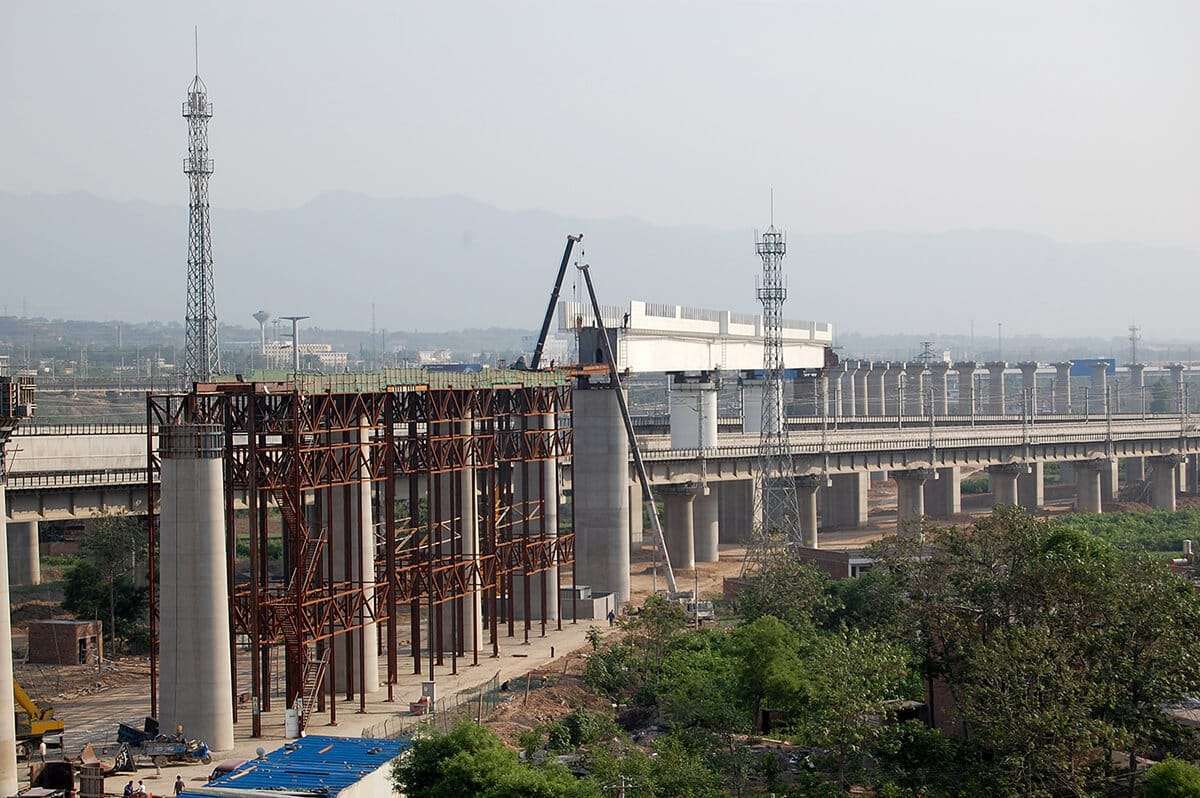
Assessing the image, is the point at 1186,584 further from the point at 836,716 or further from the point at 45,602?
the point at 45,602

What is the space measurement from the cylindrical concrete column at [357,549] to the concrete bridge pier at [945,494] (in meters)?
72.6

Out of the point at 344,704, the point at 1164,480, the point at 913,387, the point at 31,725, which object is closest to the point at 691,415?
the point at 1164,480

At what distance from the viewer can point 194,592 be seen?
44.6 meters

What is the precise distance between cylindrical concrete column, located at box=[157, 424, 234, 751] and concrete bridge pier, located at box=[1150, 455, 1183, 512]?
3880 inches

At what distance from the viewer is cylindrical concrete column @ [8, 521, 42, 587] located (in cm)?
8831

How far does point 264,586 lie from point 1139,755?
23584 millimetres

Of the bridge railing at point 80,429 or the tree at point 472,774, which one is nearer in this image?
the tree at point 472,774

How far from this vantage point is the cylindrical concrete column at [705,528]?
98188 mm

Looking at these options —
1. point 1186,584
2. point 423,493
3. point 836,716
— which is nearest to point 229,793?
point 836,716

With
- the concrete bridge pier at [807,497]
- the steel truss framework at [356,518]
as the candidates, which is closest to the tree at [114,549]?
the steel truss framework at [356,518]

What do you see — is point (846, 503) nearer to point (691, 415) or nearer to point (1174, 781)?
point (691, 415)

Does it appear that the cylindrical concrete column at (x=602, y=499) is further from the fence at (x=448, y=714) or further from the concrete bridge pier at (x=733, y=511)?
the concrete bridge pier at (x=733, y=511)

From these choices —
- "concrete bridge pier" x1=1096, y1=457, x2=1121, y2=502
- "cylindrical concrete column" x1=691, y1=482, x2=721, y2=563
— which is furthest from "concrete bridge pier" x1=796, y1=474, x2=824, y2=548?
"concrete bridge pier" x1=1096, y1=457, x2=1121, y2=502

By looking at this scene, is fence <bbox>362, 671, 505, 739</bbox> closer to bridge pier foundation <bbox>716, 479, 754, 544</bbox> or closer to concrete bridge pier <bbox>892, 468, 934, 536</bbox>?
bridge pier foundation <bbox>716, 479, 754, 544</bbox>
